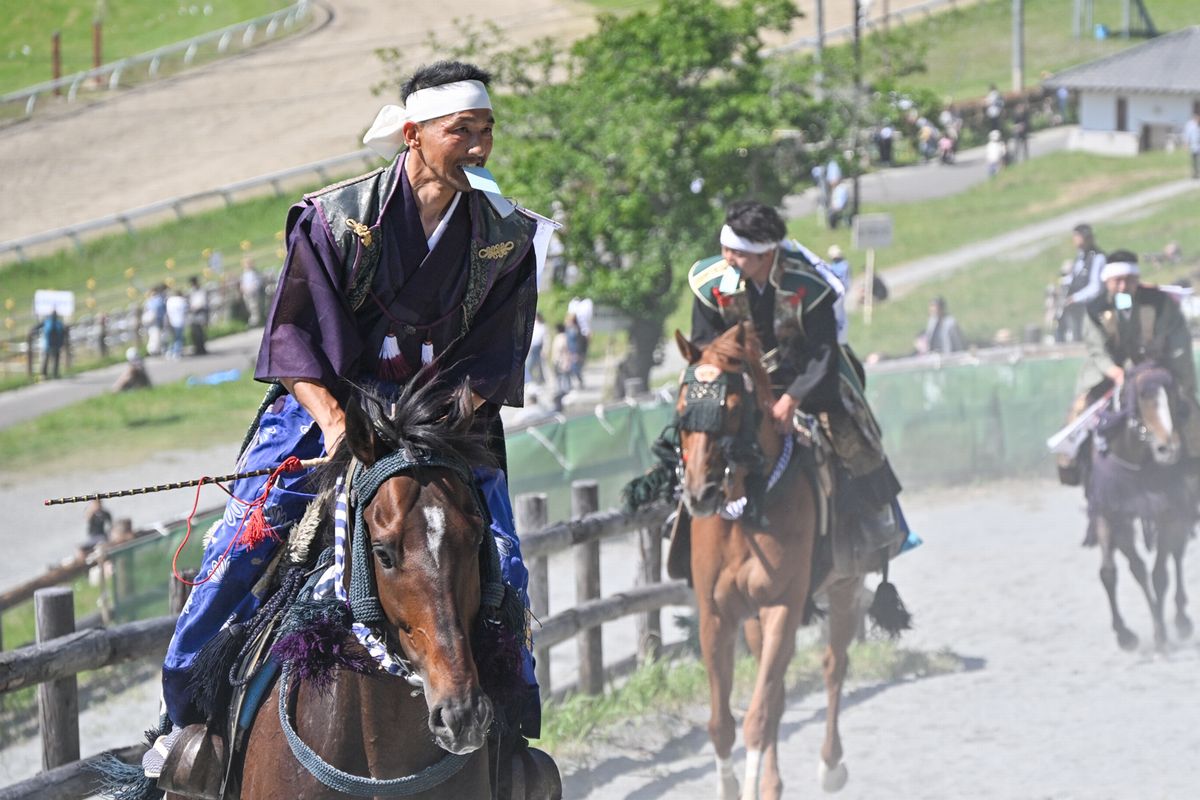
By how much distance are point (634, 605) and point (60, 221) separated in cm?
3846

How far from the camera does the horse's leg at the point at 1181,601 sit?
12.6m

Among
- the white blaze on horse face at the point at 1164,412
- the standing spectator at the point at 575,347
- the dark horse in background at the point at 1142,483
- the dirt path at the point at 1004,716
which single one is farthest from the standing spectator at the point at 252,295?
the white blaze on horse face at the point at 1164,412

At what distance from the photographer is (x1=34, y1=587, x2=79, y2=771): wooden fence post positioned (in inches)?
282

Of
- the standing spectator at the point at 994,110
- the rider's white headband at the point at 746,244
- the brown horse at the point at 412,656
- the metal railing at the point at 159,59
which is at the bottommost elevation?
the brown horse at the point at 412,656

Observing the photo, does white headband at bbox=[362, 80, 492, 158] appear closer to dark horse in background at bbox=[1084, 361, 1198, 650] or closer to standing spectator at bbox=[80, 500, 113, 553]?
dark horse in background at bbox=[1084, 361, 1198, 650]

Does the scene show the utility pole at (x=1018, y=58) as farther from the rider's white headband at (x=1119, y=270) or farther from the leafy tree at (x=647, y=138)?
the rider's white headband at (x=1119, y=270)

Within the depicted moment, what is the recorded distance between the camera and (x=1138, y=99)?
48625 mm

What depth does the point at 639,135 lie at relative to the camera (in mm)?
21953

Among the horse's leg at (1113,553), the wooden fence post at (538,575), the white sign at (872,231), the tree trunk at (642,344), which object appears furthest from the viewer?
the white sign at (872,231)

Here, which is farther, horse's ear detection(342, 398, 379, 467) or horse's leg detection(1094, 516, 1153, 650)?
horse's leg detection(1094, 516, 1153, 650)

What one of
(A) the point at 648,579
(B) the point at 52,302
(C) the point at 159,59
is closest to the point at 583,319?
(B) the point at 52,302

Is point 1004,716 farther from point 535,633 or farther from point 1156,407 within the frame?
point 535,633

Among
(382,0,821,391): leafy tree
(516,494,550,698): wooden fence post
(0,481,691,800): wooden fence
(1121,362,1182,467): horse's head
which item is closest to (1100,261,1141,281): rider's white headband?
(1121,362,1182,467): horse's head

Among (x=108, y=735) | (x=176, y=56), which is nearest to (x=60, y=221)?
(x=176, y=56)
